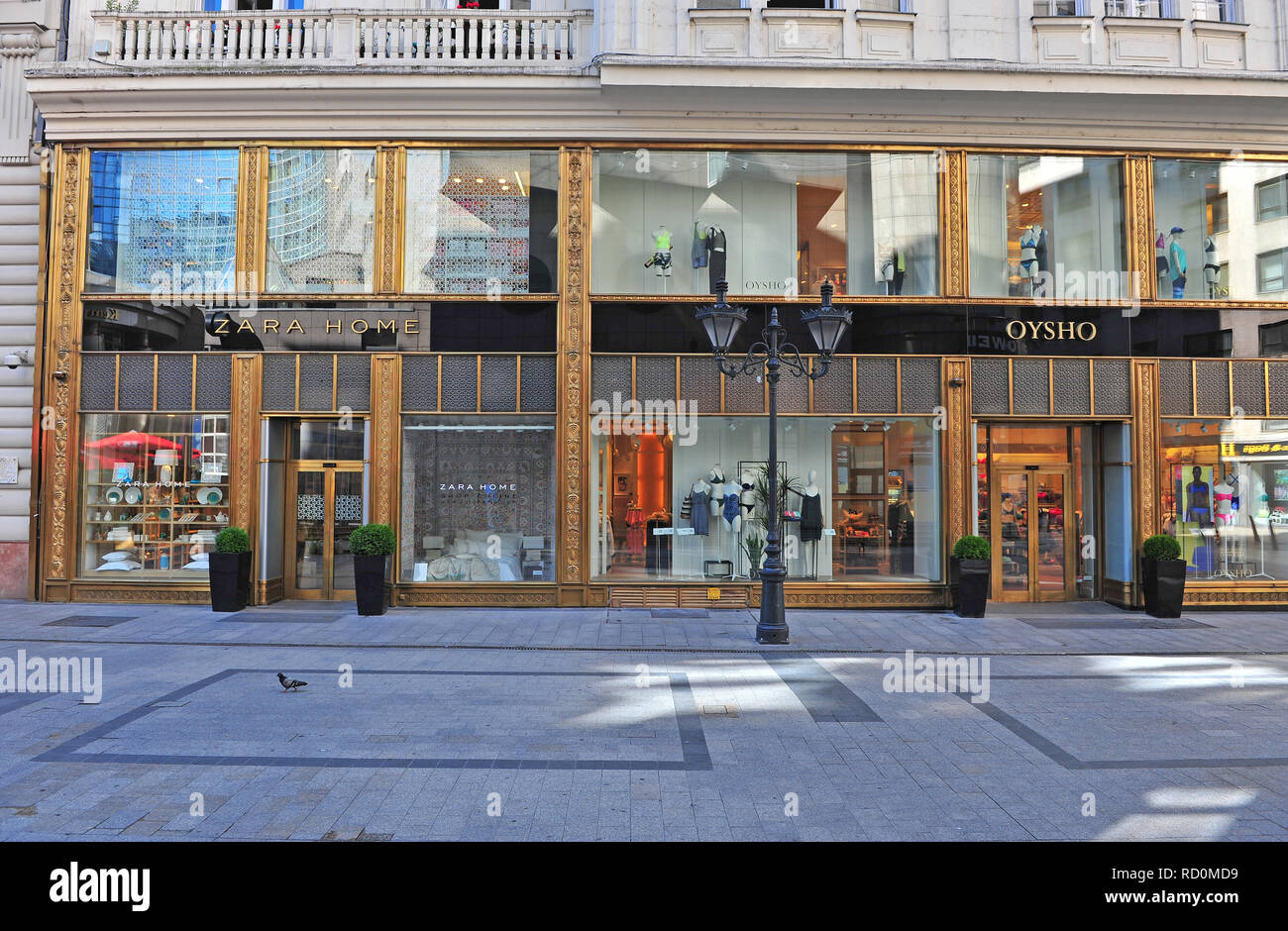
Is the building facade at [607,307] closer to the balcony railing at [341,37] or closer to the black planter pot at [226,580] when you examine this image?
the balcony railing at [341,37]

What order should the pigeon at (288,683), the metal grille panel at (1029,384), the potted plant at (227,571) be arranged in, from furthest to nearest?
the metal grille panel at (1029,384) < the potted plant at (227,571) < the pigeon at (288,683)

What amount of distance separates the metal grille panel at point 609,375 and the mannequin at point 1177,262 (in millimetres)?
10240

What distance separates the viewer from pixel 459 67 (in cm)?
1366

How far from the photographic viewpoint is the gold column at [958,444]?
46.1ft

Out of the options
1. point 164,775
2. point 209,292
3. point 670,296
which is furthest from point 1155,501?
point 209,292

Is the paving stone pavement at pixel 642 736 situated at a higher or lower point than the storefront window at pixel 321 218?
lower

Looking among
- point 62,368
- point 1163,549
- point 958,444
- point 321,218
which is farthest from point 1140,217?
point 62,368

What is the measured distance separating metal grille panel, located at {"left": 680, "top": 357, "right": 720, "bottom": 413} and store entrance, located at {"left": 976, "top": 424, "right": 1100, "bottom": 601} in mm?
5129

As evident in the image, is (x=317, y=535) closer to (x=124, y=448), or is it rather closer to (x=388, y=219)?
(x=124, y=448)

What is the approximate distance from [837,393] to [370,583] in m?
8.76

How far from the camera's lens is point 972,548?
13.3m

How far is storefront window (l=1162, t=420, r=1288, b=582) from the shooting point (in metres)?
14.4

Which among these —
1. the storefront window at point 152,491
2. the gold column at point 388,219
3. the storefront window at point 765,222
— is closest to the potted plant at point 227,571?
the storefront window at point 152,491

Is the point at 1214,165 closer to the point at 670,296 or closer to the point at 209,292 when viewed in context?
the point at 670,296
